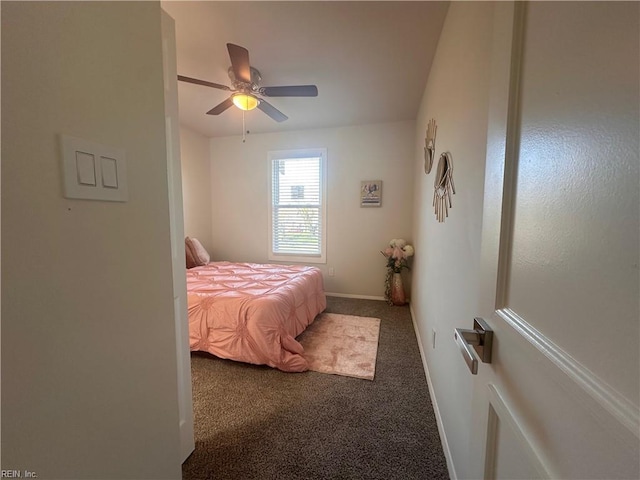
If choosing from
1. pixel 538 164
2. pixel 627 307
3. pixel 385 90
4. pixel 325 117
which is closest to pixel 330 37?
pixel 385 90

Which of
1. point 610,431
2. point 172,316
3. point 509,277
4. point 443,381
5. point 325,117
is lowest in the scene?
point 443,381

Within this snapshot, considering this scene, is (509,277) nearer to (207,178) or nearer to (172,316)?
(172,316)

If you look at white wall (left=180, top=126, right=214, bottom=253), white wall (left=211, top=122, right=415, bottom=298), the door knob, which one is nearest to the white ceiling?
white wall (left=211, top=122, right=415, bottom=298)

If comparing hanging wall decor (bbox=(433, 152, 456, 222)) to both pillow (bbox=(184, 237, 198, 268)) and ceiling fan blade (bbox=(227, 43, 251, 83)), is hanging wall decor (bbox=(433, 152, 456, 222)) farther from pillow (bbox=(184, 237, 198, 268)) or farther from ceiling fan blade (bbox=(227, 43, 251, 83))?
pillow (bbox=(184, 237, 198, 268))

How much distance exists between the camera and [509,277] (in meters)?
0.55

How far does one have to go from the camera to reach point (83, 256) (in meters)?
0.65

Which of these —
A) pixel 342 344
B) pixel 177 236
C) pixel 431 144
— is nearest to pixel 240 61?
pixel 177 236

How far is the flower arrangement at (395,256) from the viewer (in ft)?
11.6

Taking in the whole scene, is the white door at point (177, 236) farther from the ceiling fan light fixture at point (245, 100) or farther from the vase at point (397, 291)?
the vase at point (397, 291)

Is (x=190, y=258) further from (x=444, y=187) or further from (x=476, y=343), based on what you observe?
(x=476, y=343)

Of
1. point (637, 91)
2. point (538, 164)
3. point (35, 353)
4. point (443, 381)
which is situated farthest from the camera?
point (443, 381)

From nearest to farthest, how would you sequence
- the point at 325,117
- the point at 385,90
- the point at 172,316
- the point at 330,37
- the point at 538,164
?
1. the point at 538,164
2. the point at 172,316
3. the point at 330,37
4. the point at 385,90
5. the point at 325,117

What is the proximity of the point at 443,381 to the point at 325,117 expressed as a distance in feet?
10.5

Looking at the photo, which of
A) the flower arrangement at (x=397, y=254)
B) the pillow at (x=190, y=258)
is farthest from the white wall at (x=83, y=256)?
the flower arrangement at (x=397, y=254)
